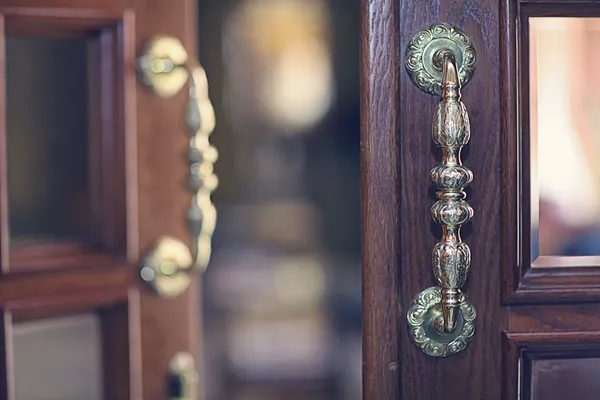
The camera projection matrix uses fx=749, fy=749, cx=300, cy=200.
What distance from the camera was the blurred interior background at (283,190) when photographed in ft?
7.63

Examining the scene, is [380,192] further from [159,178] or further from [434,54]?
[159,178]

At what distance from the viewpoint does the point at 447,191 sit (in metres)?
0.67

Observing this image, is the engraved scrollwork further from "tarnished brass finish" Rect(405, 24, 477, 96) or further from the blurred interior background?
the blurred interior background

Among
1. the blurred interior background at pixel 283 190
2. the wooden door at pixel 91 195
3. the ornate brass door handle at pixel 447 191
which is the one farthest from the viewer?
the blurred interior background at pixel 283 190

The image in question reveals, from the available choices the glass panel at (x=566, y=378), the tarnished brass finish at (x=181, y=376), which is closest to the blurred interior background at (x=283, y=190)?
the tarnished brass finish at (x=181, y=376)

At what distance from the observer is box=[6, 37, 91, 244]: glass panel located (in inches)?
34.8

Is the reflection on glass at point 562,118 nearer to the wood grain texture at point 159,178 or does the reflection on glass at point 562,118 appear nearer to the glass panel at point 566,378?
the glass panel at point 566,378

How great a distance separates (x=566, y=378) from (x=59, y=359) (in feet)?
1.93

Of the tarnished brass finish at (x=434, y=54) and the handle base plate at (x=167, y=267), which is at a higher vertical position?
the tarnished brass finish at (x=434, y=54)

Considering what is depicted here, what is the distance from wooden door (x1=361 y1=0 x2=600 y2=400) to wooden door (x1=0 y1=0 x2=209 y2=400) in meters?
0.33

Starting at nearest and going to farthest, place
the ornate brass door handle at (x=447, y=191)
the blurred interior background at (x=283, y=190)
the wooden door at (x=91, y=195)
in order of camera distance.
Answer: the ornate brass door handle at (x=447, y=191)
the wooden door at (x=91, y=195)
the blurred interior background at (x=283, y=190)

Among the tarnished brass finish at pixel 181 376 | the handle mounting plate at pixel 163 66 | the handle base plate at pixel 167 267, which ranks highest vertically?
the handle mounting plate at pixel 163 66

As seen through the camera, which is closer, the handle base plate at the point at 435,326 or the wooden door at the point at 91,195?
the handle base plate at the point at 435,326

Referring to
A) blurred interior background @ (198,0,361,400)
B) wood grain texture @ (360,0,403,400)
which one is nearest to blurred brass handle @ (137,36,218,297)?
wood grain texture @ (360,0,403,400)
